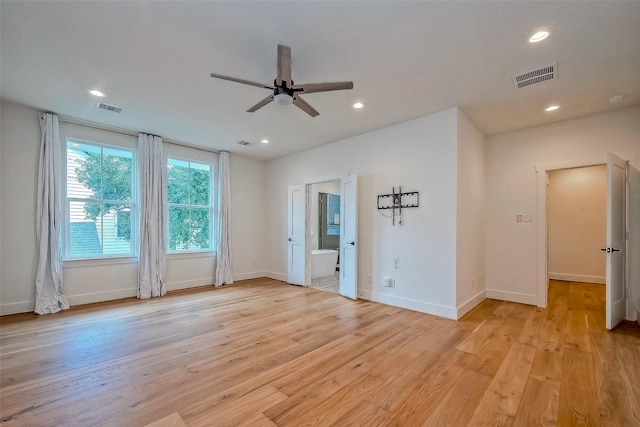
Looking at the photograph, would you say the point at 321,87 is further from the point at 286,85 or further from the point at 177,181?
the point at 177,181

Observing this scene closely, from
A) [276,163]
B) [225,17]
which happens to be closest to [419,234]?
[225,17]

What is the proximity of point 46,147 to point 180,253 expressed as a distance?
8.53 ft

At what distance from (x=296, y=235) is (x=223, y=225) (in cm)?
160

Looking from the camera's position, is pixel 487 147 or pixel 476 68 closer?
pixel 476 68

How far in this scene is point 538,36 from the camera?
2.34 meters

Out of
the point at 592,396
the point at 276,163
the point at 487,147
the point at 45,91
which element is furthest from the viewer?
the point at 276,163

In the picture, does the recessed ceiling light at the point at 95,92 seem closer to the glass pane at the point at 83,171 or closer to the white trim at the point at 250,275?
the glass pane at the point at 83,171

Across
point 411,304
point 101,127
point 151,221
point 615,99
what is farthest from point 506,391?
point 101,127

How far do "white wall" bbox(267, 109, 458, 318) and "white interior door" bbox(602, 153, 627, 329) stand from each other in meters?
1.73

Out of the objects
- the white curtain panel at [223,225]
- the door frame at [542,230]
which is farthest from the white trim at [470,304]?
the white curtain panel at [223,225]

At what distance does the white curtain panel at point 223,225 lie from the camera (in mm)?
5969

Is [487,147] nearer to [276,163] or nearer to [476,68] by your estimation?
[476,68]

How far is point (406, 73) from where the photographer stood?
295 centimetres

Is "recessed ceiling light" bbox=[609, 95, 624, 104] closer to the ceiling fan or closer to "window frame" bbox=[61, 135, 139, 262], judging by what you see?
the ceiling fan
